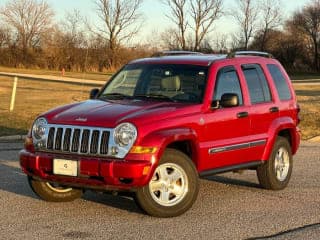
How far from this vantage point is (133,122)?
6.48 meters

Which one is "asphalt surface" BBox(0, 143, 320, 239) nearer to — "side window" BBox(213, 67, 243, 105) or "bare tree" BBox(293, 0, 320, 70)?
"side window" BBox(213, 67, 243, 105)

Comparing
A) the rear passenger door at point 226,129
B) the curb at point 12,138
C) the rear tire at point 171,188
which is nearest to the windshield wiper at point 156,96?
the rear passenger door at point 226,129

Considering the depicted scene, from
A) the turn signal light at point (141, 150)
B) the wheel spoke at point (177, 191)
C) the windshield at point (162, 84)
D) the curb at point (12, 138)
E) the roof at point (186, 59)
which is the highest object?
the roof at point (186, 59)

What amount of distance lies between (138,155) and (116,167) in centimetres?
26

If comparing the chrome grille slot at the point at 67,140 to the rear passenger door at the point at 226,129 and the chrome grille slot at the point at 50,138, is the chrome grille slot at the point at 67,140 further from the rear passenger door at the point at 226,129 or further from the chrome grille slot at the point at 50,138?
the rear passenger door at the point at 226,129

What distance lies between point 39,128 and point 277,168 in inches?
137

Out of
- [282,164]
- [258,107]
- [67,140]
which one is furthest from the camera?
[282,164]

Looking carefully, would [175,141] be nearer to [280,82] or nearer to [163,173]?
[163,173]

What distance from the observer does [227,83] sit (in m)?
7.79

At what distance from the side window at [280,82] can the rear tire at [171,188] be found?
245 cm

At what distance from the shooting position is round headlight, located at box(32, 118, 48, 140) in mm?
6898

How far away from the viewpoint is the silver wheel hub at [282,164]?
862 centimetres

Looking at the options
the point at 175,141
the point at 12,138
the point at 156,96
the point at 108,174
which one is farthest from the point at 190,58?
the point at 12,138

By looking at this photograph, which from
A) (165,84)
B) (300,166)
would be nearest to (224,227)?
(165,84)
